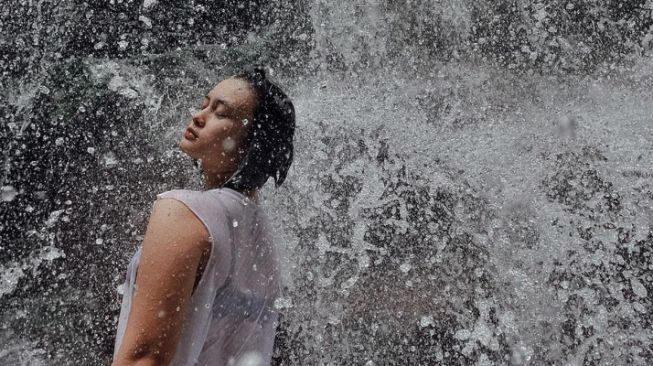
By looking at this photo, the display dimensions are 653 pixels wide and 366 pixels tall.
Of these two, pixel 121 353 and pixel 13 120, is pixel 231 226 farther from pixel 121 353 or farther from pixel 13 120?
pixel 13 120

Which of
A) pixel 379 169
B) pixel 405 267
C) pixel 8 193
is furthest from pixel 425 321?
pixel 8 193

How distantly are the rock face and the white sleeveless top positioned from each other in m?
1.16

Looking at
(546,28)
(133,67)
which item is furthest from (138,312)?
(546,28)

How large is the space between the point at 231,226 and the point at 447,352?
187 centimetres

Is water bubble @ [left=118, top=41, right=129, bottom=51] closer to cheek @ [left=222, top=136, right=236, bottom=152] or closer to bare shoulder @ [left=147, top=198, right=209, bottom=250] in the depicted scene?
cheek @ [left=222, top=136, right=236, bottom=152]

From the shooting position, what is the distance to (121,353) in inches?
42.6

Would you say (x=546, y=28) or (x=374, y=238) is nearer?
(x=374, y=238)

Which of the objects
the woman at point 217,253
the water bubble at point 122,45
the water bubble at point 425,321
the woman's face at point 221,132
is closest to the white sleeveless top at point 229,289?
the woman at point 217,253

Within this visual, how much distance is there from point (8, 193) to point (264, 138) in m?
2.50

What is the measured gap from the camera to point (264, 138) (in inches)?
56.9

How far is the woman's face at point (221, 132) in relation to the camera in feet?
4.61

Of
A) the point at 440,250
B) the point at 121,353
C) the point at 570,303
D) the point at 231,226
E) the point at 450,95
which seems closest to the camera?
the point at 121,353

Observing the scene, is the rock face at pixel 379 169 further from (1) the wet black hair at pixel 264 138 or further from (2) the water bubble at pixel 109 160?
(1) the wet black hair at pixel 264 138

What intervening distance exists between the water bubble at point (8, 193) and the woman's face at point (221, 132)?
7.74 ft
